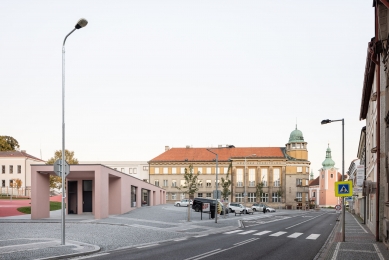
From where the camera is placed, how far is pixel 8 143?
10131 centimetres

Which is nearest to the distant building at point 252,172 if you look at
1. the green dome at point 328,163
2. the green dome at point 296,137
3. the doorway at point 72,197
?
the green dome at point 296,137

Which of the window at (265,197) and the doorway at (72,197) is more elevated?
the doorway at (72,197)

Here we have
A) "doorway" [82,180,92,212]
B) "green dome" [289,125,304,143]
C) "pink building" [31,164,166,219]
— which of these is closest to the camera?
"pink building" [31,164,166,219]

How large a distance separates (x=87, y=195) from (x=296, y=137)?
74.9 m

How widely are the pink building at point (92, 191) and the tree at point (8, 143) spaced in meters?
53.2

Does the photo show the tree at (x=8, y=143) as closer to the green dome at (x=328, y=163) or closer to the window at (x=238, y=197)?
the window at (x=238, y=197)

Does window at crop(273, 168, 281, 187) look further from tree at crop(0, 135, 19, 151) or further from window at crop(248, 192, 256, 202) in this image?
tree at crop(0, 135, 19, 151)

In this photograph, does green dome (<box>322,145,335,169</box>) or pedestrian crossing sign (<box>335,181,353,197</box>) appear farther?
green dome (<box>322,145,335,169</box>)

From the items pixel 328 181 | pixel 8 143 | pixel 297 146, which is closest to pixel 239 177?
pixel 297 146

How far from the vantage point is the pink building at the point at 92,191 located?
122 ft

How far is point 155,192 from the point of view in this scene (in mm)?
71625

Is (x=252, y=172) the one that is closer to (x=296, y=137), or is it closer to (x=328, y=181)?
(x=296, y=137)

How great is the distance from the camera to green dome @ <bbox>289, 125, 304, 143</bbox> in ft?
357

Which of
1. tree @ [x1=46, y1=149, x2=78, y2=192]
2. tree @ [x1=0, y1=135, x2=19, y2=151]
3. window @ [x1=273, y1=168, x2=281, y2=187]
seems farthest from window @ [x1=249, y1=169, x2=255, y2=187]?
tree @ [x1=0, y1=135, x2=19, y2=151]
